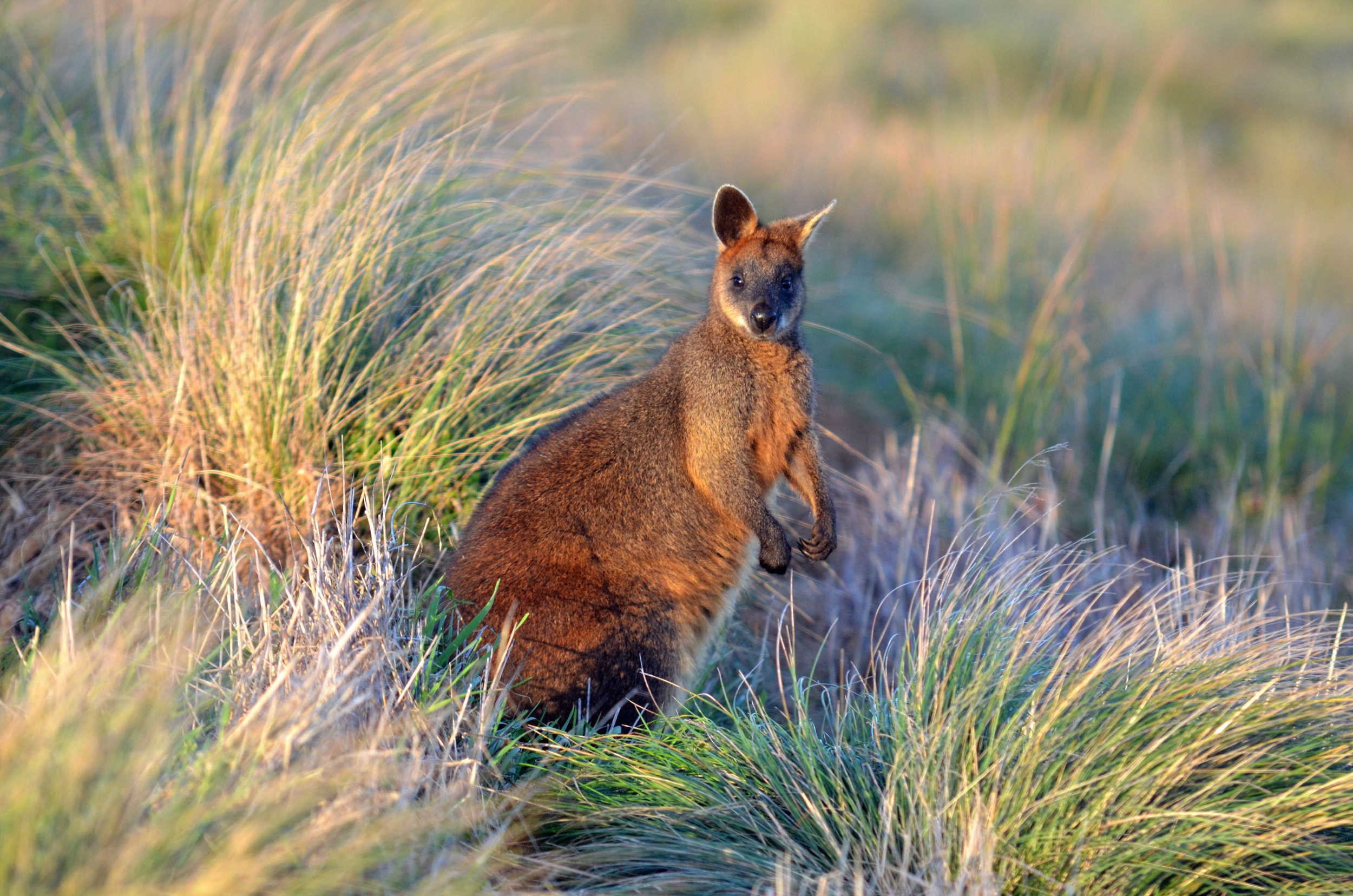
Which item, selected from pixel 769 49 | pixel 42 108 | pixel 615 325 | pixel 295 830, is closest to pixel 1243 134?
pixel 769 49

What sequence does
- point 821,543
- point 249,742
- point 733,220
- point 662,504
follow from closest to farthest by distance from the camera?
point 249,742, point 662,504, point 821,543, point 733,220

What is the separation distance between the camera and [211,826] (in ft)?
7.37

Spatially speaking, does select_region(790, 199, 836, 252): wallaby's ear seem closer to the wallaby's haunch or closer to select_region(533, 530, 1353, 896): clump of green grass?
the wallaby's haunch

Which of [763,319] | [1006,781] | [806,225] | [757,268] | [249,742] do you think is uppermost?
[806,225]

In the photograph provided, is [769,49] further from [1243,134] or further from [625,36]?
[1243,134]

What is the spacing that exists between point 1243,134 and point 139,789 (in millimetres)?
20696

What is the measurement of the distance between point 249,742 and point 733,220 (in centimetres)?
258

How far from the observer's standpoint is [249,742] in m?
2.47

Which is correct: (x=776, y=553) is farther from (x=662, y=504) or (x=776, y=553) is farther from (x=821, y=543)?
(x=662, y=504)

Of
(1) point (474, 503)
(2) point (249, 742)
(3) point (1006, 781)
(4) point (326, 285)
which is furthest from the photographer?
(4) point (326, 285)

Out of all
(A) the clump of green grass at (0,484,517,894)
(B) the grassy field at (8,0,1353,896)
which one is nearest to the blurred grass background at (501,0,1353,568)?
(B) the grassy field at (8,0,1353,896)

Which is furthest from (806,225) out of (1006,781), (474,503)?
(1006,781)

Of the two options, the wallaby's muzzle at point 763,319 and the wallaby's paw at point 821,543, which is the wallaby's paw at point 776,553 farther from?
the wallaby's muzzle at point 763,319

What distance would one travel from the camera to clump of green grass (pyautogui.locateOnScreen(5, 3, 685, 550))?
420cm
